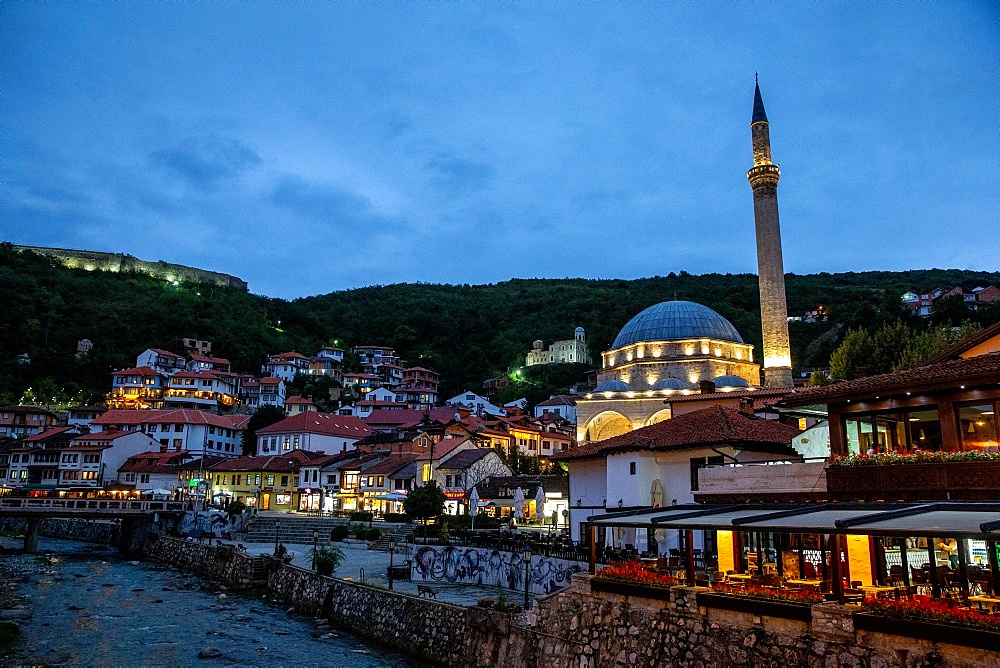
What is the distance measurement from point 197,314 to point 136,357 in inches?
797

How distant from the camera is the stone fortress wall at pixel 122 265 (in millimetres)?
130750

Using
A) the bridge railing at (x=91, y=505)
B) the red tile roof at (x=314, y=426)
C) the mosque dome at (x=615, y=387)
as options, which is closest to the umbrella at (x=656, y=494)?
the mosque dome at (x=615, y=387)

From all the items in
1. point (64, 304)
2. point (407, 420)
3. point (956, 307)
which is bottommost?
point (407, 420)

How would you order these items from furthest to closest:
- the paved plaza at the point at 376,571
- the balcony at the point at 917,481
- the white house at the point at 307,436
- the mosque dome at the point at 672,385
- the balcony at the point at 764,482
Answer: the white house at the point at 307,436, the mosque dome at the point at 672,385, the paved plaza at the point at 376,571, the balcony at the point at 764,482, the balcony at the point at 917,481

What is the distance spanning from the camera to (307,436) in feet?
196

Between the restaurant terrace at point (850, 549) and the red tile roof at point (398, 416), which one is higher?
the red tile roof at point (398, 416)

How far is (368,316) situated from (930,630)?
128m

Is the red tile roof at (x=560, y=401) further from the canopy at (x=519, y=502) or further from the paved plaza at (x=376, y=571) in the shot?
the paved plaza at (x=376, y=571)

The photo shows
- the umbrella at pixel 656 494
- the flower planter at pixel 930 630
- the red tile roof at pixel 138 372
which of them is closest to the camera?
the flower planter at pixel 930 630

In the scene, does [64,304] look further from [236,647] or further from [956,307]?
[956,307]

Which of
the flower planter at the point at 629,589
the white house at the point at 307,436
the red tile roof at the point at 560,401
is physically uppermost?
the red tile roof at the point at 560,401

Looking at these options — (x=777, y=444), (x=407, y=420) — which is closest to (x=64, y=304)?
(x=407, y=420)

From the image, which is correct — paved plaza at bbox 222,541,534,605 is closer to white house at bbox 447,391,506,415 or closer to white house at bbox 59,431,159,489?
white house at bbox 59,431,159,489

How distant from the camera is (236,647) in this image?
1894 centimetres
